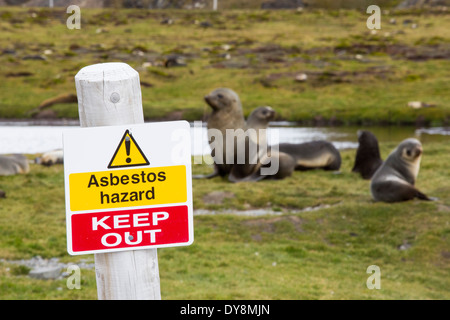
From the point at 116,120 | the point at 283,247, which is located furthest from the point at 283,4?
the point at 116,120

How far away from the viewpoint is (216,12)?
8794 cm

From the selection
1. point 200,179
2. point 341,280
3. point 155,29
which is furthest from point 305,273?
point 155,29

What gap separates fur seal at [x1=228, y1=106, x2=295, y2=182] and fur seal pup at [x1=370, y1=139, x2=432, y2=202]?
10.5 feet

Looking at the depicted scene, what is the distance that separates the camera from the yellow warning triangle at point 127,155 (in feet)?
7.75

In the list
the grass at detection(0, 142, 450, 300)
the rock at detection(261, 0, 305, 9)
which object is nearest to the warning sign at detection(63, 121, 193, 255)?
the grass at detection(0, 142, 450, 300)

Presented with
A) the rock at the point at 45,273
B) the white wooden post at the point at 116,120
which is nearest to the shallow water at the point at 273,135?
the rock at the point at 45,273

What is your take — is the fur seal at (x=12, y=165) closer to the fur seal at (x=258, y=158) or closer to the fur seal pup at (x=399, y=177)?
the fur seal at (x=258, y=158)

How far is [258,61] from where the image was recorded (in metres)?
48.4

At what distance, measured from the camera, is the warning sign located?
2.36m

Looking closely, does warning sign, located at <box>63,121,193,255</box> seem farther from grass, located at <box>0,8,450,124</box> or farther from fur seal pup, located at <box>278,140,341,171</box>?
grass, located at <box>0,8,450,124</box>

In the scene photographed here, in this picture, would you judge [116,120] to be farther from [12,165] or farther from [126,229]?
[12,165]

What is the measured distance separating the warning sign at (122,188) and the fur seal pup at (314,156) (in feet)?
43.2

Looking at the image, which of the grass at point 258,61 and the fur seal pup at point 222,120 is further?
the grass at point 258,61

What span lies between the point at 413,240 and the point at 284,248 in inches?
72.3
